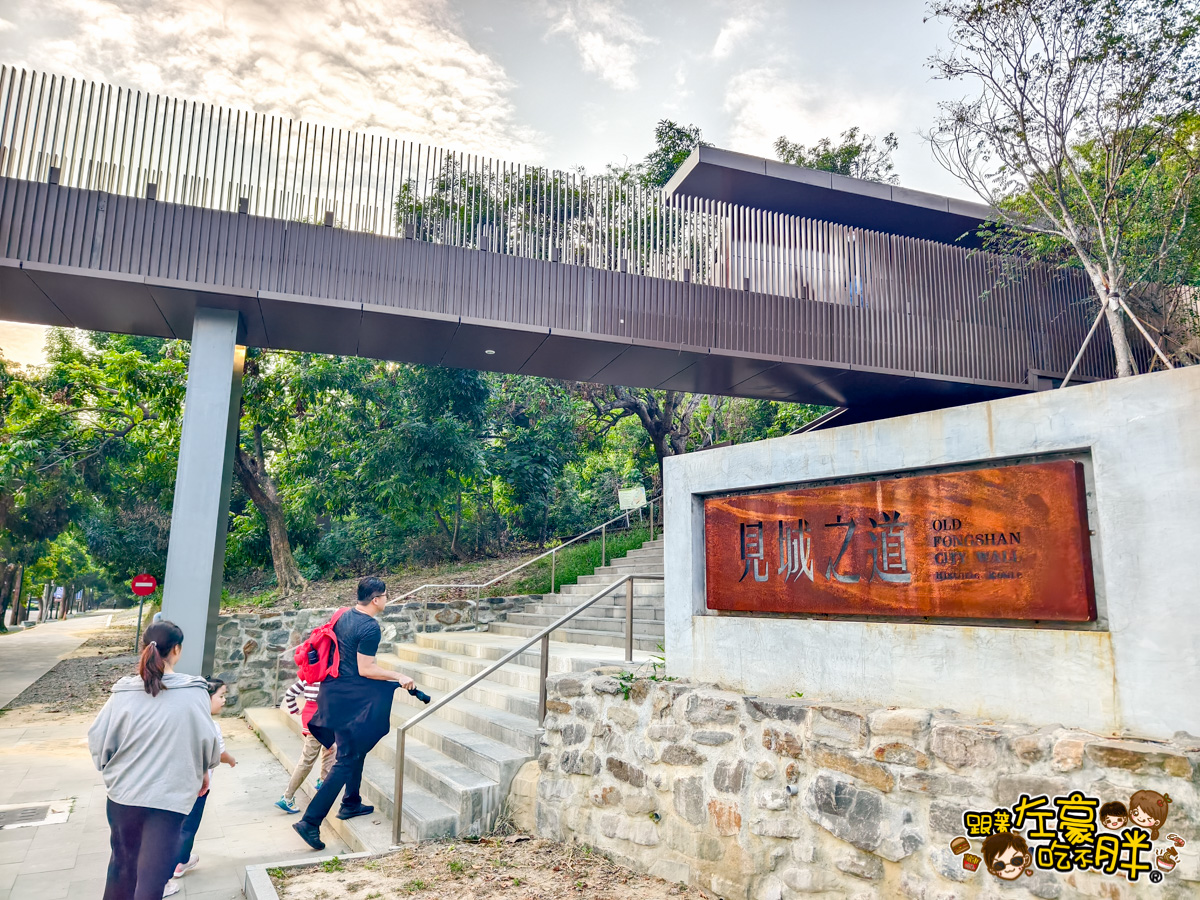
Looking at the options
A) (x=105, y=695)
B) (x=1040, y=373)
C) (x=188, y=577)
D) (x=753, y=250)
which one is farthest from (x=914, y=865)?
(x=105, y=695)

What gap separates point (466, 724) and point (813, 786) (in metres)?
3.54

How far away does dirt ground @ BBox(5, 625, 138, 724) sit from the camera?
11.1m

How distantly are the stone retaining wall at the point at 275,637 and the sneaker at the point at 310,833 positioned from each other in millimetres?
5219

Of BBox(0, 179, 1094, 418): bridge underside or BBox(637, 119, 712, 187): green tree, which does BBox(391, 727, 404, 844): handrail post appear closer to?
BBox(0, 179, 1094, 418): bridge underside

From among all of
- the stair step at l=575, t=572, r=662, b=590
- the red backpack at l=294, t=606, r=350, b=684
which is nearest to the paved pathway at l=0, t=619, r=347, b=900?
the red backpack at l=294, t=606, r=350, b=684

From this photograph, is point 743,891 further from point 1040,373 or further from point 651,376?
point 1040,373

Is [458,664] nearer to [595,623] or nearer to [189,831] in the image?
[595,623]

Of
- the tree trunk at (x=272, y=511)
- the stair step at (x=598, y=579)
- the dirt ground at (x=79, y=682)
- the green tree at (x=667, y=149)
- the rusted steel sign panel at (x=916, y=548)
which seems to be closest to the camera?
the rusted steel sign panel at (x=916, y=548)

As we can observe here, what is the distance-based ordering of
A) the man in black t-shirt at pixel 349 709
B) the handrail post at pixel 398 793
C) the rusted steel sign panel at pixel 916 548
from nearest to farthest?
the rusted steel sign panel at pixel 916 548
the handrail post at pixel 398 793
the man in black t-shirt at pixel 349 709

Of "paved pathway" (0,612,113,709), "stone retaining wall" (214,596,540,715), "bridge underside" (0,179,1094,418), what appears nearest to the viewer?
"bridge underside" (0,179,1094,418)

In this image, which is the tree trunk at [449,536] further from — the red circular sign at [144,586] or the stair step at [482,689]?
the stair step at [482,689]

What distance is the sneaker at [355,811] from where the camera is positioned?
537cm

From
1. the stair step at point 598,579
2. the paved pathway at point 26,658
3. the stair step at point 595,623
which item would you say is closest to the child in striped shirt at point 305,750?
the stair step at point 595,623

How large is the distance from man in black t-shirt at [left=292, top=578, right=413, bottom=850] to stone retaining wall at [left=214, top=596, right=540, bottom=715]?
5269mm
